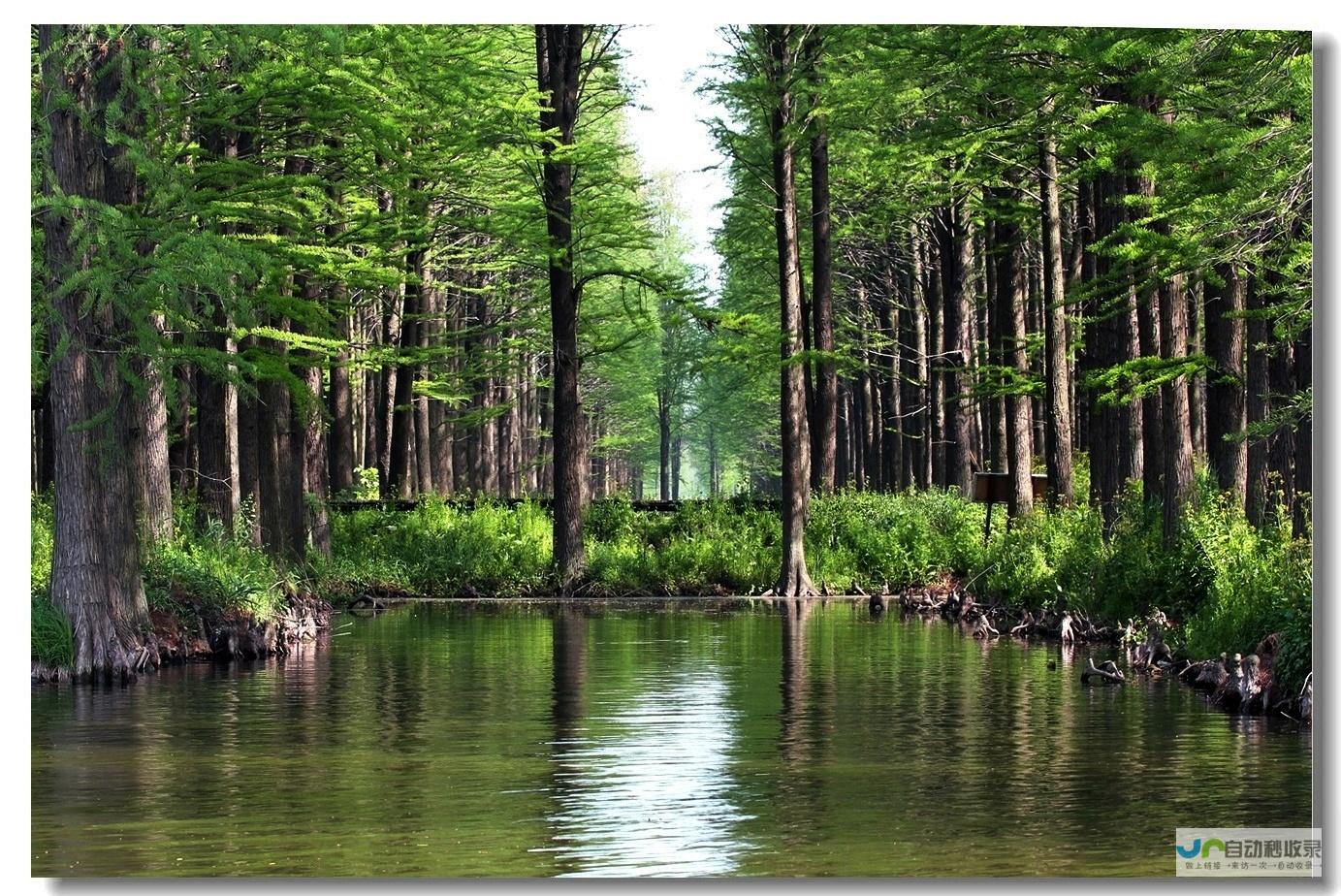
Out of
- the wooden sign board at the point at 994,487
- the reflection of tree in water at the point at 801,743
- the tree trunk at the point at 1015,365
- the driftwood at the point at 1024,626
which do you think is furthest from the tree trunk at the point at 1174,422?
the wooden sign board at the point at 994,487

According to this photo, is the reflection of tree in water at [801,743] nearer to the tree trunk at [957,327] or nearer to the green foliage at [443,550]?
the green foliage at [443,550]

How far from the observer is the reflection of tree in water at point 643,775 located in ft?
29.2

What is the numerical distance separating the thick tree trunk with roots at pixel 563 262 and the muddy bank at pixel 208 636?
9.17 meters

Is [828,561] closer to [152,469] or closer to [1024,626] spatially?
[1024,626]

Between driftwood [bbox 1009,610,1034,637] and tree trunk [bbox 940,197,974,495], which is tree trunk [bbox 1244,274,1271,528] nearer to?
driftwood [bbox 1009,610,1034,637]

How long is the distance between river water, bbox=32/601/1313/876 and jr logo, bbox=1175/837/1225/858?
87mm

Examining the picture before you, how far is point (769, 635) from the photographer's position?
21266mm

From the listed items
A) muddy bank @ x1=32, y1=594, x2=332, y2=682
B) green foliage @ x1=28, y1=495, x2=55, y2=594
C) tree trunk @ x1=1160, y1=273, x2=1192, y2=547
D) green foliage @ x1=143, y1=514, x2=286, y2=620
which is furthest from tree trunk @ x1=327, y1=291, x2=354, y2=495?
tree trunk @ x1=1160, y1=273, x2=1192, y2=547

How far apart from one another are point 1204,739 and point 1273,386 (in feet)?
26.1

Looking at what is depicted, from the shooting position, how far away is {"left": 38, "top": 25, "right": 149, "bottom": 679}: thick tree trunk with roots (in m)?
15.2

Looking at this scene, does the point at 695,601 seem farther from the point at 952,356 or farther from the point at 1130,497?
the point at 952,356

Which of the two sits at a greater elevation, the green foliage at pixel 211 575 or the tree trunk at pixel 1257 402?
the tree trunk at pixel 1257 402

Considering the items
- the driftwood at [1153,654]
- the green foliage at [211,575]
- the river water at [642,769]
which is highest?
the green foliage at [211,575]

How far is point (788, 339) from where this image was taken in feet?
93.6
